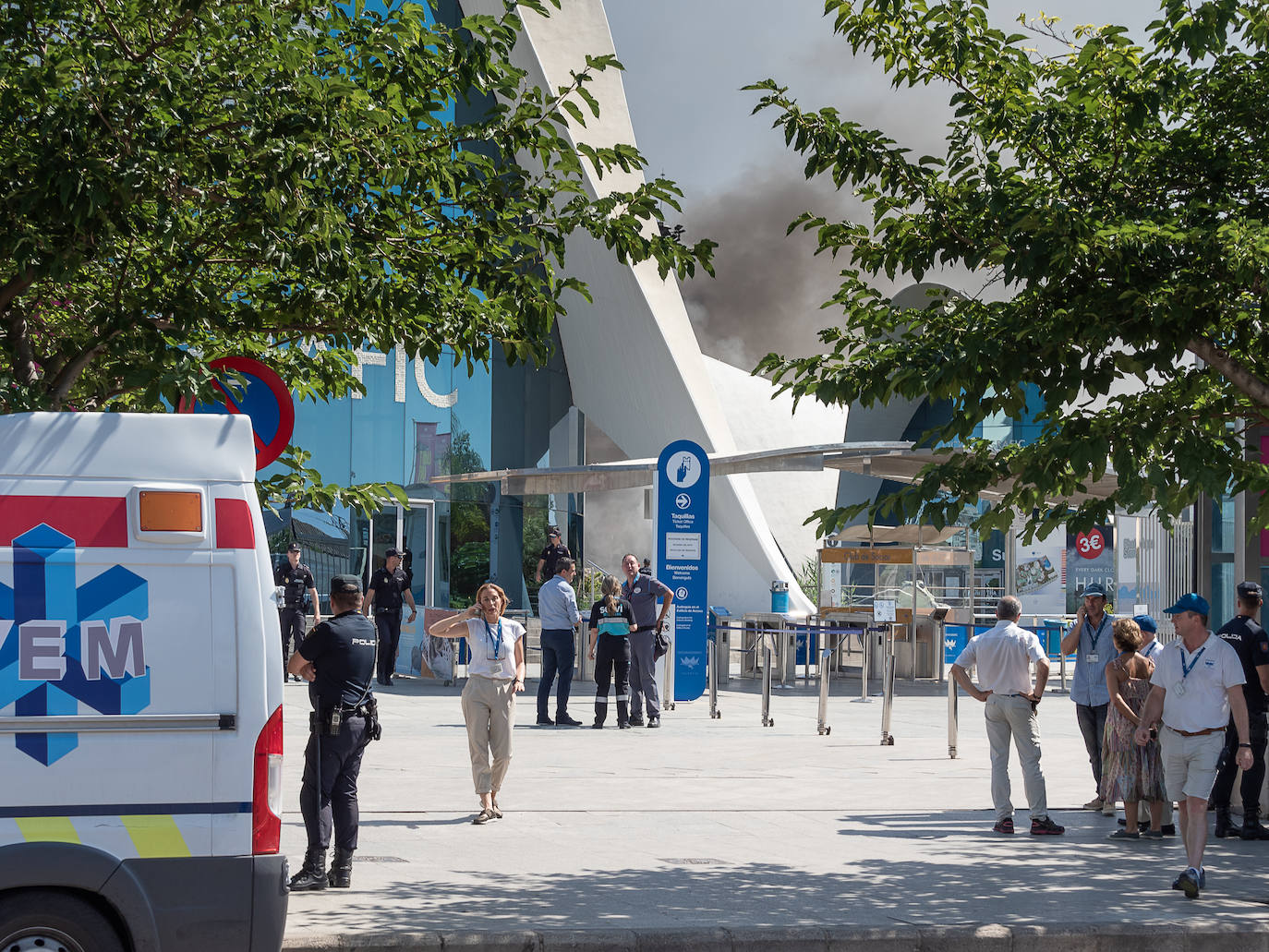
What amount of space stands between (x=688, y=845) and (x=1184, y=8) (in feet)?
18.1

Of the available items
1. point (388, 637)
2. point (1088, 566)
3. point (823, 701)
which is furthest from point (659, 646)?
point (1088, 566)

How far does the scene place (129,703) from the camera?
5051 mm

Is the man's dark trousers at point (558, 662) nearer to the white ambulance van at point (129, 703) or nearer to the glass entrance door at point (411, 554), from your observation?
the glass entrance door at point (411, 554)

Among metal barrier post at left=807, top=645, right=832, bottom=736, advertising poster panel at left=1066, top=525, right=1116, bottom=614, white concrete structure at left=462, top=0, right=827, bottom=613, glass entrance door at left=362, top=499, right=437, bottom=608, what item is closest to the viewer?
metal barrier post at left=807, top=645, right=832, bottom=736

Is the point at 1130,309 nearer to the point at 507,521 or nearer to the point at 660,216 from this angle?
the point at 660,216

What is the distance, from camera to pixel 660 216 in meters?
8.03

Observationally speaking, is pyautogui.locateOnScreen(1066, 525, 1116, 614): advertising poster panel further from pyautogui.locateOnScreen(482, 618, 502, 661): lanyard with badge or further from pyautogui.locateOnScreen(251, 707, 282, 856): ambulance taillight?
pyautogui.locateOnScreen(251, 707, 282, 856): ambulance taillight

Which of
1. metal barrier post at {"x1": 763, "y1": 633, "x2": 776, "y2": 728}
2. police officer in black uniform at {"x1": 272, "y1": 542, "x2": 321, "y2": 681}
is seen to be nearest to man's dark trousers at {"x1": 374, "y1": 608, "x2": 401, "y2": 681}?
police officer in black uniform at {"x1": 272, "y1": 542, "x2": 321, "y2": 681}

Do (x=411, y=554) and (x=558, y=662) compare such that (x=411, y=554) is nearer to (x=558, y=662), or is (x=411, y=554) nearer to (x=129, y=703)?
(x=558, y=662)

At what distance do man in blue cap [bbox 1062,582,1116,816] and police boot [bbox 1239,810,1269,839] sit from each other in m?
1.12

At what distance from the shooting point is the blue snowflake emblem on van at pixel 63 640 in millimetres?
4980

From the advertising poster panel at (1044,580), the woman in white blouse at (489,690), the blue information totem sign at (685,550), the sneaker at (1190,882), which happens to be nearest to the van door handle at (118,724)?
the woman in white blouse at (489,690)

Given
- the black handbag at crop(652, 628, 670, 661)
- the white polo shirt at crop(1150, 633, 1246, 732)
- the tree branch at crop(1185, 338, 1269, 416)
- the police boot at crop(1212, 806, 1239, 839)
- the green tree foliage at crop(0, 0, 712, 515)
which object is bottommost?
the police boot at crop(1212, 806, 1239, 839)

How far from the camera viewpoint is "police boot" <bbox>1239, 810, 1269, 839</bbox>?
9.77 metres
